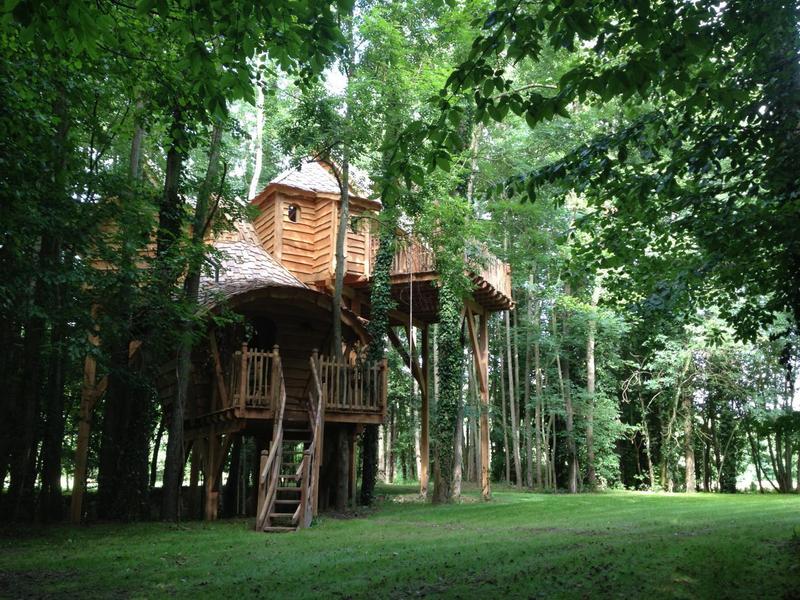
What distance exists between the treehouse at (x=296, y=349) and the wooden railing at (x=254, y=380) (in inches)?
1.3

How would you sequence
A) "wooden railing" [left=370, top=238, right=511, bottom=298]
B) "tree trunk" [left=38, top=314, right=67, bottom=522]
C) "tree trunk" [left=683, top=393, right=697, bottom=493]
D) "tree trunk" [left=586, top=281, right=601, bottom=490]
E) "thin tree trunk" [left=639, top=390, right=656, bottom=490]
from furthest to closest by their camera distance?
1. "thin tree trunk" [left=639, top=390, right=656, bottom=490]
2. "tree trunk" [left=683, top=393, right=697, bottom=493]
3. "tree trunk" [left=586, top=281, right=601, bottom=490]
4. "wooden railing" [left=370, top=238, right=511, bottom=298]
5. "tree trunk" [left=38, top=314, right=67, bottom=522]

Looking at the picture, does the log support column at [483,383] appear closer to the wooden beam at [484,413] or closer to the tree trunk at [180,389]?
the wooden beam at [484,413]

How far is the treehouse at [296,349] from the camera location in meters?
13.1

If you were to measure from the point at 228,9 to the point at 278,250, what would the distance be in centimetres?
1422

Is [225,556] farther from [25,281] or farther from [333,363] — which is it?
[333,363]

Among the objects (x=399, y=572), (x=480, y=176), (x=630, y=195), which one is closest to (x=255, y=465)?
(x=480, y=176)

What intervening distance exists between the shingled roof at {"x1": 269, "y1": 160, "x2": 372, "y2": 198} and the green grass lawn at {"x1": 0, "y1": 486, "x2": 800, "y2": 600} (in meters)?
10.3

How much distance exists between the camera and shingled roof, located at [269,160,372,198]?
743 inches

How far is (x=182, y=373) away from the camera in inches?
502

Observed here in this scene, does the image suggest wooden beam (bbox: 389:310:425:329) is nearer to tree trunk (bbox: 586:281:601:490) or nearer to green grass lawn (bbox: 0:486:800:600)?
tree trunk (bbox: 586:281:601:490)

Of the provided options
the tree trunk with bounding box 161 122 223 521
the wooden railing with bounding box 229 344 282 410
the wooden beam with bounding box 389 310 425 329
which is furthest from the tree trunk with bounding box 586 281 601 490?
→ the tree trunk with bounding box 161 122 223 521

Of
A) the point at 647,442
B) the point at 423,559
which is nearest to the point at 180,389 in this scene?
the point at 423,559

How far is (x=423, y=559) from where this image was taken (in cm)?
726

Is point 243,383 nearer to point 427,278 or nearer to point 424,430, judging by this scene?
point 427,278
